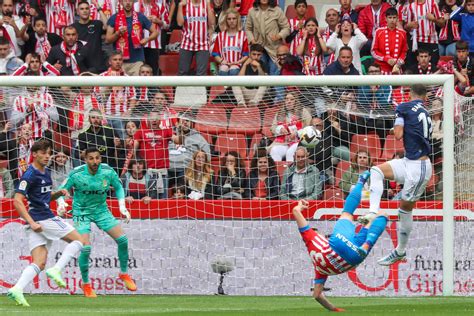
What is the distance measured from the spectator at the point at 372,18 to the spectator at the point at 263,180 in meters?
4.83

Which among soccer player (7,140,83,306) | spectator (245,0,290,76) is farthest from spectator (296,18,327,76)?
soccer player (7,140,83,306)

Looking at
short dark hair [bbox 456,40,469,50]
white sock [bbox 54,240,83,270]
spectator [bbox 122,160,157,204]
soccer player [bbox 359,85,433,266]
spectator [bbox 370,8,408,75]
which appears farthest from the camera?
spectator [bbox 370,8,408,75]

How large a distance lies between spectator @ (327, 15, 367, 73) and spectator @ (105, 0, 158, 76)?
10.1 ft

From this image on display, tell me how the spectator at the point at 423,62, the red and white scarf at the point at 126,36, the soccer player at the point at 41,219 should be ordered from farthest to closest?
1. the red and white scarf at the point at 126,36
2. the spectator at the point at 423,62
3. the soccer player at the point at 41,219

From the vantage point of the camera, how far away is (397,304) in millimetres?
13922

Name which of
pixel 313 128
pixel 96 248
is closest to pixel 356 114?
pixel 313 128

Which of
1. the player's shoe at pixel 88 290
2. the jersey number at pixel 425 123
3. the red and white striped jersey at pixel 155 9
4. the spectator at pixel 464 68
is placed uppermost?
the red and white striped jersey at pixel 155 9

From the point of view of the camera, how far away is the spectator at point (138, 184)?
649 inches

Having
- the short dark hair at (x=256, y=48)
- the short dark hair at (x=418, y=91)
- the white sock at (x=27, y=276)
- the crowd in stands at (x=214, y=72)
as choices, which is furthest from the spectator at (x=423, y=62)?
the white sock at (x=27, y=276)

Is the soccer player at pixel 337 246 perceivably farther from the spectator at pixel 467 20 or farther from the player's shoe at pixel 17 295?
the spectator at pixel 467 20

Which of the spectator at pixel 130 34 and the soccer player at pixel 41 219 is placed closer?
the soccer player at pixel 41 219

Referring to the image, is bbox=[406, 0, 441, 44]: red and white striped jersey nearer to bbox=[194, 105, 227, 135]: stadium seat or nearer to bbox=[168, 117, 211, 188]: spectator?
bbox=[194, 105, 227, 135]: stadium seat

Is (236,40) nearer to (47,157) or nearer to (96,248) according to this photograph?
(96,248)

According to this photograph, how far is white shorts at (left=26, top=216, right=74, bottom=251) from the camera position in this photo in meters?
14.8
